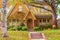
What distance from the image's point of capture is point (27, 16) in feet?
145

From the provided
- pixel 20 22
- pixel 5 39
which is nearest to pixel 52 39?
pixel 5 39

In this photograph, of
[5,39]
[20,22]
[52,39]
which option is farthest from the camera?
[20,22]

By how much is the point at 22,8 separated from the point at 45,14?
178 inches

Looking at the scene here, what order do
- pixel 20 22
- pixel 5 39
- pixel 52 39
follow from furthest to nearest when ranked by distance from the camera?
pixel 20 22
pixel 52 39
pixel 5 39

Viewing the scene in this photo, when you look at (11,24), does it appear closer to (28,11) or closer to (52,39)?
(28,11)

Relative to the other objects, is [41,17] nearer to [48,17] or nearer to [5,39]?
[48,17]

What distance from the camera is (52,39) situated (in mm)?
23250

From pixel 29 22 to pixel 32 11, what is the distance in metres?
2.15

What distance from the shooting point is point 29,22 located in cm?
4531

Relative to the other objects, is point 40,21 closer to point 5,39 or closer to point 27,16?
point 27,16

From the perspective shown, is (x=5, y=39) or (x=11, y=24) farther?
(x=11, y=24)

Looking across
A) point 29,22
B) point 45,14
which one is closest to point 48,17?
point 45,14

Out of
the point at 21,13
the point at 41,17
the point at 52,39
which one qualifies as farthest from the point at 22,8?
the point at 52,39

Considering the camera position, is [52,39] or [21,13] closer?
[52,39]
